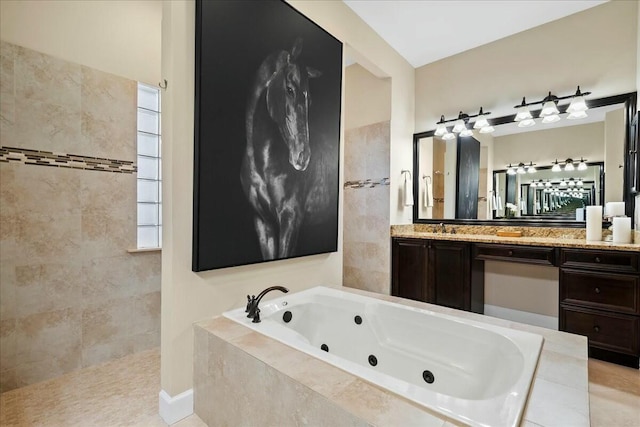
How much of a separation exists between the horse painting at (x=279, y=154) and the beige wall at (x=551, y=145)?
85.8 inches

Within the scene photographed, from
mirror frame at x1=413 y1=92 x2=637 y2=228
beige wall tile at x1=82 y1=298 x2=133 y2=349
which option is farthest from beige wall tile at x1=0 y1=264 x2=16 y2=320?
mirror frame at x1=413 y1=92 x2=637 y2=228

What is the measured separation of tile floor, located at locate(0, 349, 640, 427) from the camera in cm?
161

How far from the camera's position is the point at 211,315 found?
1789mm

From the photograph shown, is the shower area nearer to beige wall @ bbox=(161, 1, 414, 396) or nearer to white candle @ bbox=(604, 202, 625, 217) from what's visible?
white candle @ bbox=(604, 202, 625, 217)

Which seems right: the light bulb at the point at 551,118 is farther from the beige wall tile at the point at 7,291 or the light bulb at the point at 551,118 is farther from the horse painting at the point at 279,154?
the beige wall tile at the point at 7,291

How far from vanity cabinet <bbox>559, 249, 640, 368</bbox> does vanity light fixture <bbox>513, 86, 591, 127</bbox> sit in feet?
4.32

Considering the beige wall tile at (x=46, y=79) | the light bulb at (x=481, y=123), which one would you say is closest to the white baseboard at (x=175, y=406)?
the beige wall tile at (x=46, y=79)

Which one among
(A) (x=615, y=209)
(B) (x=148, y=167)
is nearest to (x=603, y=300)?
(A) (x=615, y=209)

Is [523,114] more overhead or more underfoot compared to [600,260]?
more overhead

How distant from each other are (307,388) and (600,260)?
7.88 ft

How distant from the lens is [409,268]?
330cm

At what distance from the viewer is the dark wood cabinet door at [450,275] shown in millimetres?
2936

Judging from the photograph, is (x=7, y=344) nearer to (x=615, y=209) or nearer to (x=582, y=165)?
(x=615, y=209)

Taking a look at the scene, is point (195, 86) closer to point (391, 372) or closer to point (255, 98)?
point (255, 98)
